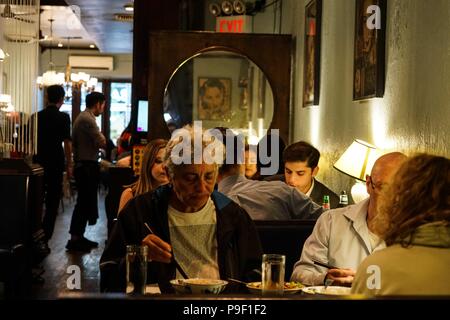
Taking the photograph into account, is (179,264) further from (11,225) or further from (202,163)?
(11,225)

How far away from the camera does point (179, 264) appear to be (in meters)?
3.06

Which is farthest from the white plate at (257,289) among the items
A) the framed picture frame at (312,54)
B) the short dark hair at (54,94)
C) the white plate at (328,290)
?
the short dark hair at (54,94)

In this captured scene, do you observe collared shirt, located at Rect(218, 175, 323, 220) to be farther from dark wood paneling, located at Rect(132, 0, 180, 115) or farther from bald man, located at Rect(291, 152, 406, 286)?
Answer: dark wood paneling, located at Rect(132, 0, 180, 115)

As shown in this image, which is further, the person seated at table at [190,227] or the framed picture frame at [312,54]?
the framed picture frame at [312,54]

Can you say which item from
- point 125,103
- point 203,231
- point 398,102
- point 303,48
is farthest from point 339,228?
point 125,103

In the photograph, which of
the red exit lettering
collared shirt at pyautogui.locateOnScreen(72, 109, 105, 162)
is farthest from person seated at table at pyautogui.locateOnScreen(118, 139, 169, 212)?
the red exit lettering

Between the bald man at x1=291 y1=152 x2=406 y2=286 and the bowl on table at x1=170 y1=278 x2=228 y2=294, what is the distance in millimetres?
661

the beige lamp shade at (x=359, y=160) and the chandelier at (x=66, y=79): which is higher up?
the chandelier at (x=66, y=79)

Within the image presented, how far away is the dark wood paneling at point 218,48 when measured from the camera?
8.43 meters

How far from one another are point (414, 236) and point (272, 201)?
93.4 inches

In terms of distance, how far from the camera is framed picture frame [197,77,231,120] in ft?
30.4

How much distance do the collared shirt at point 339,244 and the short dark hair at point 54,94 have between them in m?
5.61

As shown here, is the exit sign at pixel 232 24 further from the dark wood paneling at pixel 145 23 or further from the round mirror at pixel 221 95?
the round mirror at pixel 221 95

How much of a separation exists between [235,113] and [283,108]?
85cm
